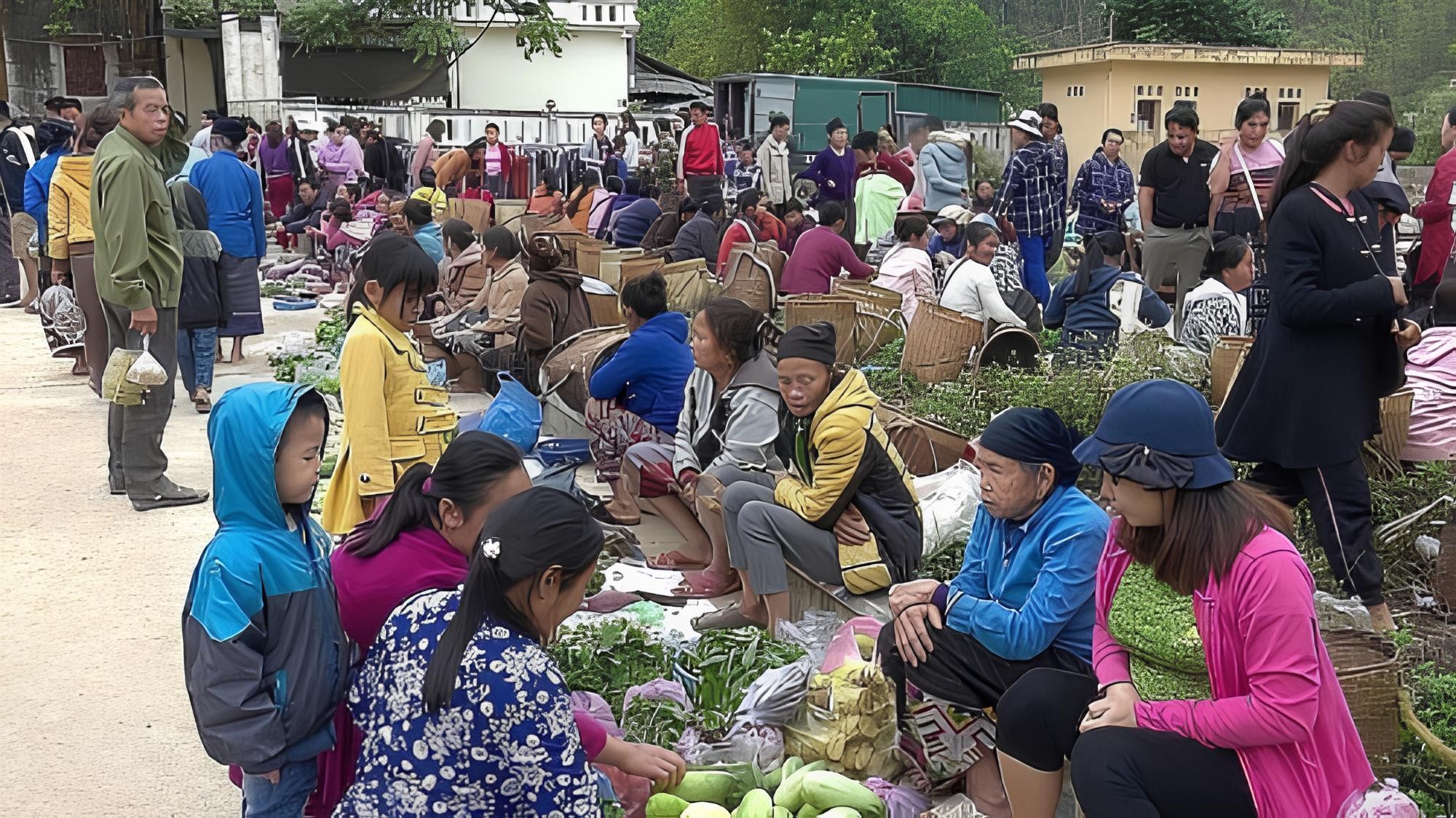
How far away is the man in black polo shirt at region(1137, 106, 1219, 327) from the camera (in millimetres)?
9172

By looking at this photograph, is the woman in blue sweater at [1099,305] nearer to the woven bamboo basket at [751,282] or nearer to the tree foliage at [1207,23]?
the woven bamboo basket at [751,282]

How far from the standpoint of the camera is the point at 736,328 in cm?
520

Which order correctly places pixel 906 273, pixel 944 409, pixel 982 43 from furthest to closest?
pixel 982 43, pixel 906 273, pixel 944 409

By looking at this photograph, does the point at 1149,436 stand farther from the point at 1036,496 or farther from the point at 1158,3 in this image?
the point at 1158,3

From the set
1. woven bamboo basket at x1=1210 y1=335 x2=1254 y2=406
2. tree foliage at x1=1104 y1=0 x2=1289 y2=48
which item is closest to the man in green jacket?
woven bamboo basket at x1=1210 y1=335 x2=1254 y2=406

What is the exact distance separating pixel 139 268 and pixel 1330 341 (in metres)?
5.41

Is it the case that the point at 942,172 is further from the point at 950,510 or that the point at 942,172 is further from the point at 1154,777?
the point at 1154,777

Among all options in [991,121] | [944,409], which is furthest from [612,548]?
[991,121]

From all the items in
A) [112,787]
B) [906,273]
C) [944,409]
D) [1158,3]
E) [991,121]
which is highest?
[1158,3]

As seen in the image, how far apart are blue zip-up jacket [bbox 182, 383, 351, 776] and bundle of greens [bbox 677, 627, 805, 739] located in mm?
1400

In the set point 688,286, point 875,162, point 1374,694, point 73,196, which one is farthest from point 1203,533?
point 875,162

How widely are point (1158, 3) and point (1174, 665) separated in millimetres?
37669

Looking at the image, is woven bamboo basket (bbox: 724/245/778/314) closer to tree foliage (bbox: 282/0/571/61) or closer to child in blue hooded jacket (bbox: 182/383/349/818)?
child in blue hooded jacket (bbox: 182/383/349/818)

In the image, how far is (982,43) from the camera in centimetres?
4897
